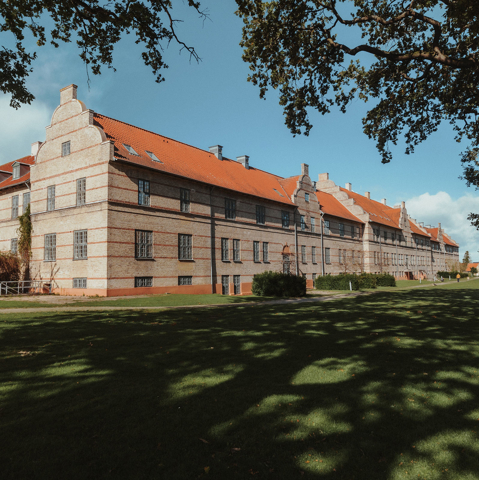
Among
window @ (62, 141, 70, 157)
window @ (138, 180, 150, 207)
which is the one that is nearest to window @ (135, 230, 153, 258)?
window @ (138, 180, 150, 207)

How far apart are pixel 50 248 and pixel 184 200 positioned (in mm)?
9851

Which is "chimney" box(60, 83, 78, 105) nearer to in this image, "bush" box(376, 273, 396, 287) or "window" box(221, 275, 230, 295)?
"window" box(221, 275, 230, 295)

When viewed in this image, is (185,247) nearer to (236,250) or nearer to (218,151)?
(236,250)

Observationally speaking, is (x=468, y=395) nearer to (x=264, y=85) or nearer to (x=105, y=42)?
(x=264, y=85)

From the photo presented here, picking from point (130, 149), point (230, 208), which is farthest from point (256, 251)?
point (130, 149)

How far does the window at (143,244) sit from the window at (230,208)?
8209 mm

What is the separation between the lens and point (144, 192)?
24.0 meters

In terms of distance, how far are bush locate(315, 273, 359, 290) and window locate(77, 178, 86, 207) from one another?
21598 millimetres

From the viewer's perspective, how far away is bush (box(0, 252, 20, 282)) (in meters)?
26.8

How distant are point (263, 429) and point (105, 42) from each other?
11.2 meters

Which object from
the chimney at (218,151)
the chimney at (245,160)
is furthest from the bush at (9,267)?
the chimney at (245,160)

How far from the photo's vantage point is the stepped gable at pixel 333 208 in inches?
1810

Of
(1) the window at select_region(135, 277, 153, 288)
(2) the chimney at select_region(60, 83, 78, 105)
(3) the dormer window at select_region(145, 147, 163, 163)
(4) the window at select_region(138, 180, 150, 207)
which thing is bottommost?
(1) the window at select_region(135, 277, 153, 288)

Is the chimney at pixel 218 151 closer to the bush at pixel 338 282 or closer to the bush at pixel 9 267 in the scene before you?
the bush at pixel 338 282
